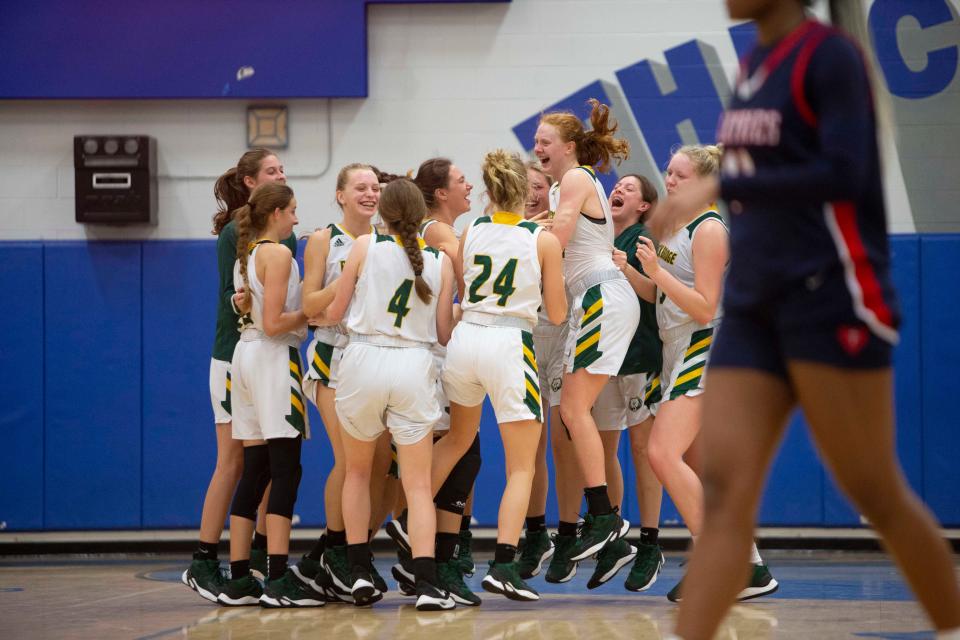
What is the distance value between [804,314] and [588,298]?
A: 2.85m

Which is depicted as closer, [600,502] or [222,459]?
[600,502]

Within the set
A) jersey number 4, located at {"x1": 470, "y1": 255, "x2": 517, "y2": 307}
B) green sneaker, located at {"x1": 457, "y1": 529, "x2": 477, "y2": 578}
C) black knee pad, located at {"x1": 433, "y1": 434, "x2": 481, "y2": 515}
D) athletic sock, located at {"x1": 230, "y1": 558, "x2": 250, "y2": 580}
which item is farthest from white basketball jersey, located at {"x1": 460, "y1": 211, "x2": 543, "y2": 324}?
athletic sock, located at {"x1": 230, "y1": 558, "x2": 250, "y2": 580}

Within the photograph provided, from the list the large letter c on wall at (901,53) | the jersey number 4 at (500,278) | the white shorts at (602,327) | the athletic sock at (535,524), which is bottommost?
the athletic sock at (535,524)

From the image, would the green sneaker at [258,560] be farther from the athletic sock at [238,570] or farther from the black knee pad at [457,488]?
the black knee pad at [457,488]

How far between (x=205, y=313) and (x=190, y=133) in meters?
1.21

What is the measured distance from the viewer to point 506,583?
4.60m

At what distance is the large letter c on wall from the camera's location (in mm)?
7359

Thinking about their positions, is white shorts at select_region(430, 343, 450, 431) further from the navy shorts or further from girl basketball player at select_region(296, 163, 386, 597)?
the navy shorts

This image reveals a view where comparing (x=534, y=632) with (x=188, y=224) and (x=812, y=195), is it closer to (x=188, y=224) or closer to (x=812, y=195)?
(x=812, y=195)

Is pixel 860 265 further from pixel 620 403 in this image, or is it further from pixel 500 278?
pixel 620 403

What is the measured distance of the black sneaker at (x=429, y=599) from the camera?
4.55 meters

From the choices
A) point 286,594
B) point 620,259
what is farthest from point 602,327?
point 286,594

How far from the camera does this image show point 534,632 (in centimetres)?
411

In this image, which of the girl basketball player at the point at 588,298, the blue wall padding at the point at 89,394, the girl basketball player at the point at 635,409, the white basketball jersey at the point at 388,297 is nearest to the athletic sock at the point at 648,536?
the girl basketball player at the point at 635,409
